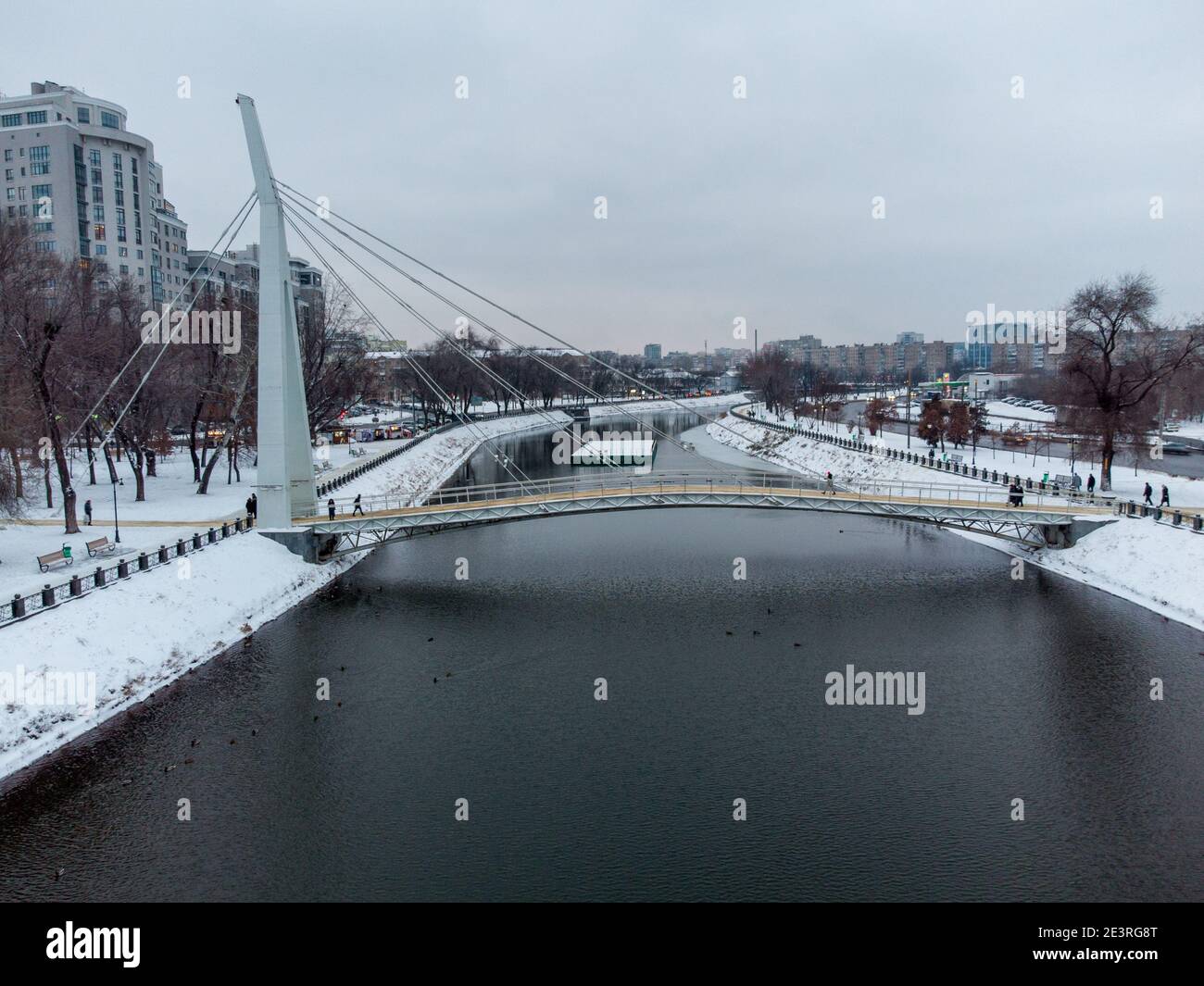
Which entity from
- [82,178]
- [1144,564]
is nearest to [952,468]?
[1144,564]

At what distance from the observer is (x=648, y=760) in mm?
18688

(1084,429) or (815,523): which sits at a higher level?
(1084,429)

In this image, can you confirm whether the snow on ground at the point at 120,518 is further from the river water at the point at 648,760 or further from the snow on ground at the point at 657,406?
the snow on ground at the point at 657,406

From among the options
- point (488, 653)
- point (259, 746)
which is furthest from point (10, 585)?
point (488, 653)

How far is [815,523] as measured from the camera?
148 feet

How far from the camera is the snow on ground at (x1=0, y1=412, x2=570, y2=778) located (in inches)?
784

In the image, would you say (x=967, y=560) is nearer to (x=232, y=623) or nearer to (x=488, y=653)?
(x=488, y=653)

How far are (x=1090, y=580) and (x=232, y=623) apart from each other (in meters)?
28.7

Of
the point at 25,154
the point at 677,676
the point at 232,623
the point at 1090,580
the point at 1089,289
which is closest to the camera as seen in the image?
the point at 677,676

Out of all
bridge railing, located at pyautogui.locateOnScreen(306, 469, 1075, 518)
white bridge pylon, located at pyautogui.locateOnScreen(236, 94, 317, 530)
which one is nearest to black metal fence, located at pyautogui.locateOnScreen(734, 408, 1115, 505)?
bridge railing, located at pyautogui.locateOnScreen(306, 469, 1075, 518)

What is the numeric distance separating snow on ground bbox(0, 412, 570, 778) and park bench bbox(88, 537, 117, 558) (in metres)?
0.31

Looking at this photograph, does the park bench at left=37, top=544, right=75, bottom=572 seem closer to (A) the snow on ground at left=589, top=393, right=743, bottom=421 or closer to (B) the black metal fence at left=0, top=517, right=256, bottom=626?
(B) the black metal fence at left=0, top=517, right=256, bottom=626
